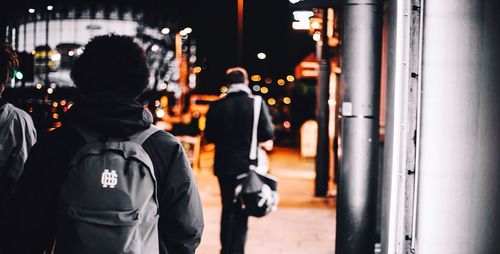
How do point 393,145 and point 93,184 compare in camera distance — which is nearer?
point 93,184

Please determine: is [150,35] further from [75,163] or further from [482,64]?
[75,163]

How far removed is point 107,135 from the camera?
253 centimetres

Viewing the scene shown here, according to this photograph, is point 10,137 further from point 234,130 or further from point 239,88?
point 239,88

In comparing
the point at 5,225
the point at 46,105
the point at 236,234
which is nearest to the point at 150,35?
the point at 46,105

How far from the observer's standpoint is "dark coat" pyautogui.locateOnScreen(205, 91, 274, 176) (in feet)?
20.9

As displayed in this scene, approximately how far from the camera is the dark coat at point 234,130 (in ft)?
20.9

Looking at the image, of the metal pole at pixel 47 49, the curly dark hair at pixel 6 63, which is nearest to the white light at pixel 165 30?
the metal pole at pixel 47 49

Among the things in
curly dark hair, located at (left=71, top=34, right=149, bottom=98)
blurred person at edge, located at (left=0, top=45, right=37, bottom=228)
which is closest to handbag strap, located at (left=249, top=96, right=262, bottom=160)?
blurred person at edge, located at (left=0, top=45, right=37, bottom=228)

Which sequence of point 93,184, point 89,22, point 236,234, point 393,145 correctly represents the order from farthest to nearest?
point 89,22
point 236,234
point 393,145
point 93,184

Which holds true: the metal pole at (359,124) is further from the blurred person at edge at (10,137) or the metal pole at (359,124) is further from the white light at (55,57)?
the white light at (55,57)

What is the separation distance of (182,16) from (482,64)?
95.9ft

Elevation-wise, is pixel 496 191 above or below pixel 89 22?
below

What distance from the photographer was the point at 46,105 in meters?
8.78

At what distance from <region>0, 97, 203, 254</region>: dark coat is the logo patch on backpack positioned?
173 millimetres
